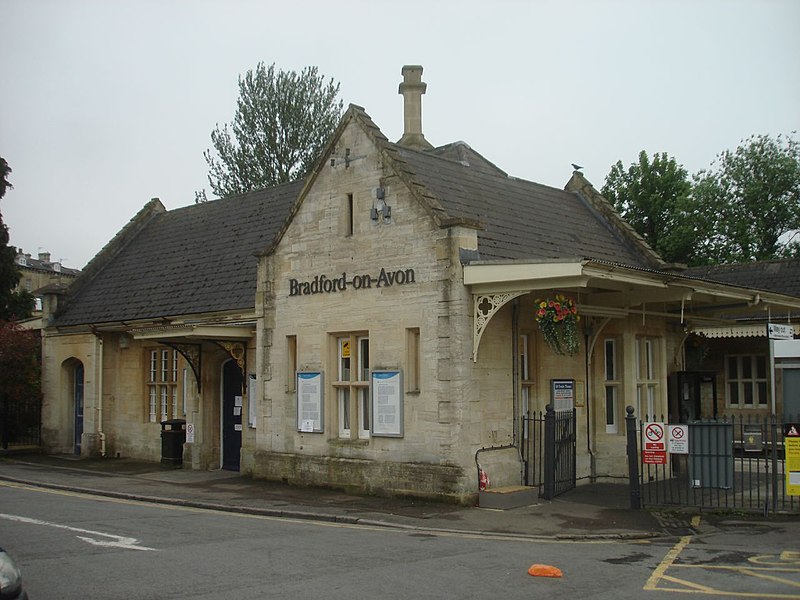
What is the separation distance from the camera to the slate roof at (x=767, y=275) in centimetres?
2628

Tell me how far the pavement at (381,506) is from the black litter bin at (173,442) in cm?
80

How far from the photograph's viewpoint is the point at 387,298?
52.9 feet

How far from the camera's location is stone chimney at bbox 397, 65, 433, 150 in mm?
22906

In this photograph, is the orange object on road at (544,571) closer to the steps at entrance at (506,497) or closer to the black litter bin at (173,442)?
the steps at entrance at (506,497)

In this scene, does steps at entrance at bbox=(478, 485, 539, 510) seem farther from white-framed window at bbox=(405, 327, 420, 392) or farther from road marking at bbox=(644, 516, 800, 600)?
road marking at bbox=(644, 516, 800, 600)

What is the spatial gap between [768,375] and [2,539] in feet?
68.7

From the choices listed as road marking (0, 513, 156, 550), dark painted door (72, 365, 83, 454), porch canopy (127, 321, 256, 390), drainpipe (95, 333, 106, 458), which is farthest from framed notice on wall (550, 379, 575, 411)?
dark painted door (72, 365, 83, 454)

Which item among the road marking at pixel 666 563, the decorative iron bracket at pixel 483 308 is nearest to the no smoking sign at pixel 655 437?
the road marking at pixel 666 563

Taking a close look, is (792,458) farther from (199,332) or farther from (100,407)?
(100,407)

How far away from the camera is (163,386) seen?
23094mm

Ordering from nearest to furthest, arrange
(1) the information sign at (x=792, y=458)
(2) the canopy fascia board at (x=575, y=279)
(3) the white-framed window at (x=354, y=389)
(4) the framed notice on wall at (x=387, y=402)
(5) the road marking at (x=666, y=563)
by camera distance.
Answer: (5) the road marking at (x=666, y=563), (1) the information sign at (x=792, y=458), (2) the canopy fascia board at (x=575, y=279), (4) the framed notice on wall at (x=387, y=402), (3) the white-framed window at (x=354, y=389)

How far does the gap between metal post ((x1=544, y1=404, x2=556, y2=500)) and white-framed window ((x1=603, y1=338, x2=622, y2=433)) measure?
10.1ft

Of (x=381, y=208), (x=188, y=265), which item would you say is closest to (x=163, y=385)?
(x=188, y=265)

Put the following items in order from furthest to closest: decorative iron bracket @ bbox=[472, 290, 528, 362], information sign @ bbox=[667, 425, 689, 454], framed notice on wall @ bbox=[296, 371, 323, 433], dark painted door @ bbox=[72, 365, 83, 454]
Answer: dark painted door @ bbox=[72, 365, 83, 454], framed notice on wall @ bbox=[296, 371, 323, 433], decorative iron bracket @ bbox=[472, 290, 528, 362], information sign @ bbox=[667, 425, 689, 454]
